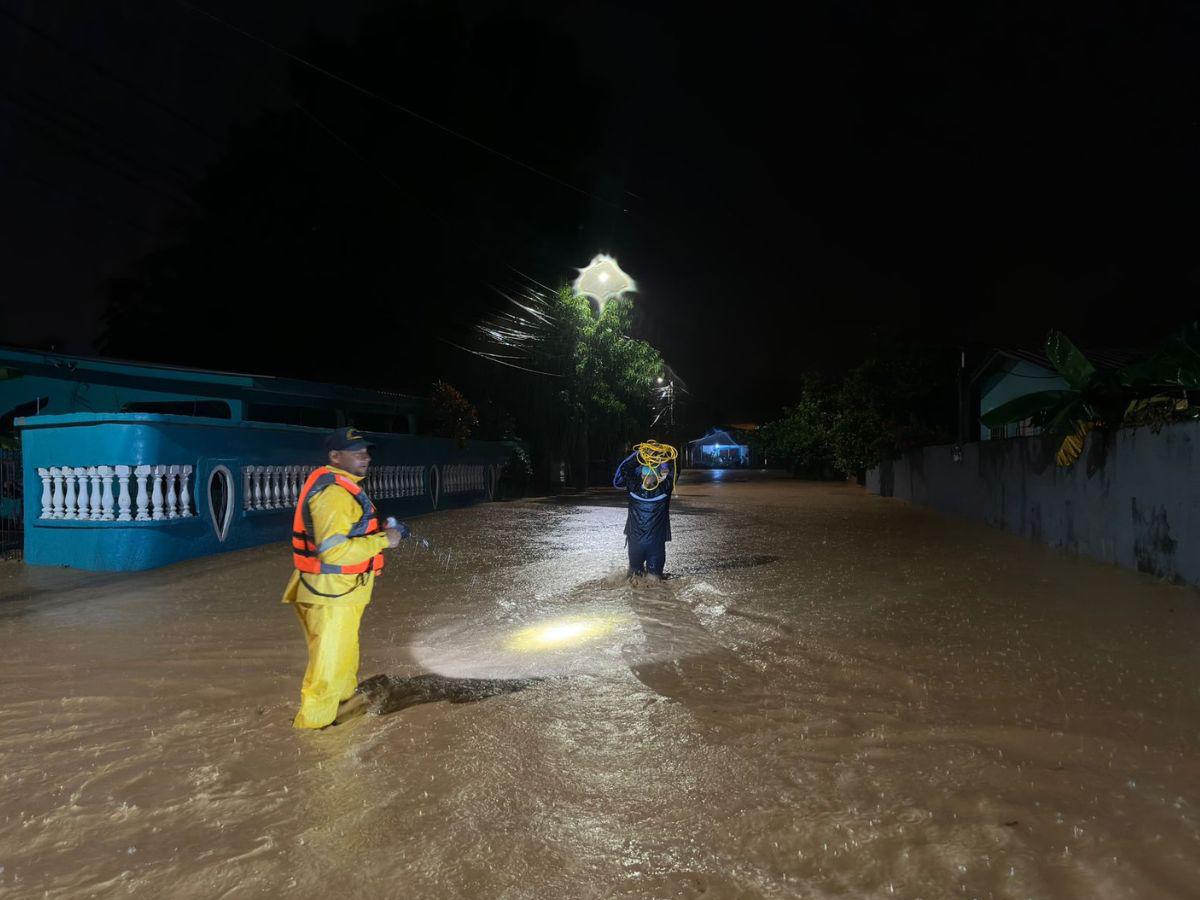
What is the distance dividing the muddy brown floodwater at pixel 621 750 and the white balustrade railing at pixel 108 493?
1761mm

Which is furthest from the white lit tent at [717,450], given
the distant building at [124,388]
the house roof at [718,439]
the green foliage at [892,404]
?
the distant building at [124,388]

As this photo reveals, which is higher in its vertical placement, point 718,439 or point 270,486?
point 718,439

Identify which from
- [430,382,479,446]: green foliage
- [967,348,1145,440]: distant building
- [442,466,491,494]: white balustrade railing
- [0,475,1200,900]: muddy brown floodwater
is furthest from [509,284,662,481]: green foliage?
→ [0,475,1200,900]: muddy brown floodwater

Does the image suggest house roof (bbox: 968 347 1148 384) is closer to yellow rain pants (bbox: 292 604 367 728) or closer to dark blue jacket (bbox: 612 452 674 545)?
dark blue jacket (bbox: 612 452 674 545)

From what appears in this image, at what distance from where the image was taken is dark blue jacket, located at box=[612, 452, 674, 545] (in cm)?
817

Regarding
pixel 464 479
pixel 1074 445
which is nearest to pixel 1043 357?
pixel 1074 445

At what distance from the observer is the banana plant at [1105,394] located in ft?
26.3

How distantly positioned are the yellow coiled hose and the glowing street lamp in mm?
17424

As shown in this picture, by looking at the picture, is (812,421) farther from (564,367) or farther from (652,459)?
(652,459)

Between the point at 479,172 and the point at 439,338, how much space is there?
203 inches

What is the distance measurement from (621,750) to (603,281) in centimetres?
A: 2284

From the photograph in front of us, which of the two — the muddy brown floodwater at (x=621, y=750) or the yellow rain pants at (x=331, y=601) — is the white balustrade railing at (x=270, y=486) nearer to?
the muddy brown floodwater at (x=621, y=750)

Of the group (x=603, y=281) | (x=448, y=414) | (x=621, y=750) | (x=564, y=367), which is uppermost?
(x=603, y=281)

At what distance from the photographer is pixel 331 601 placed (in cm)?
397
